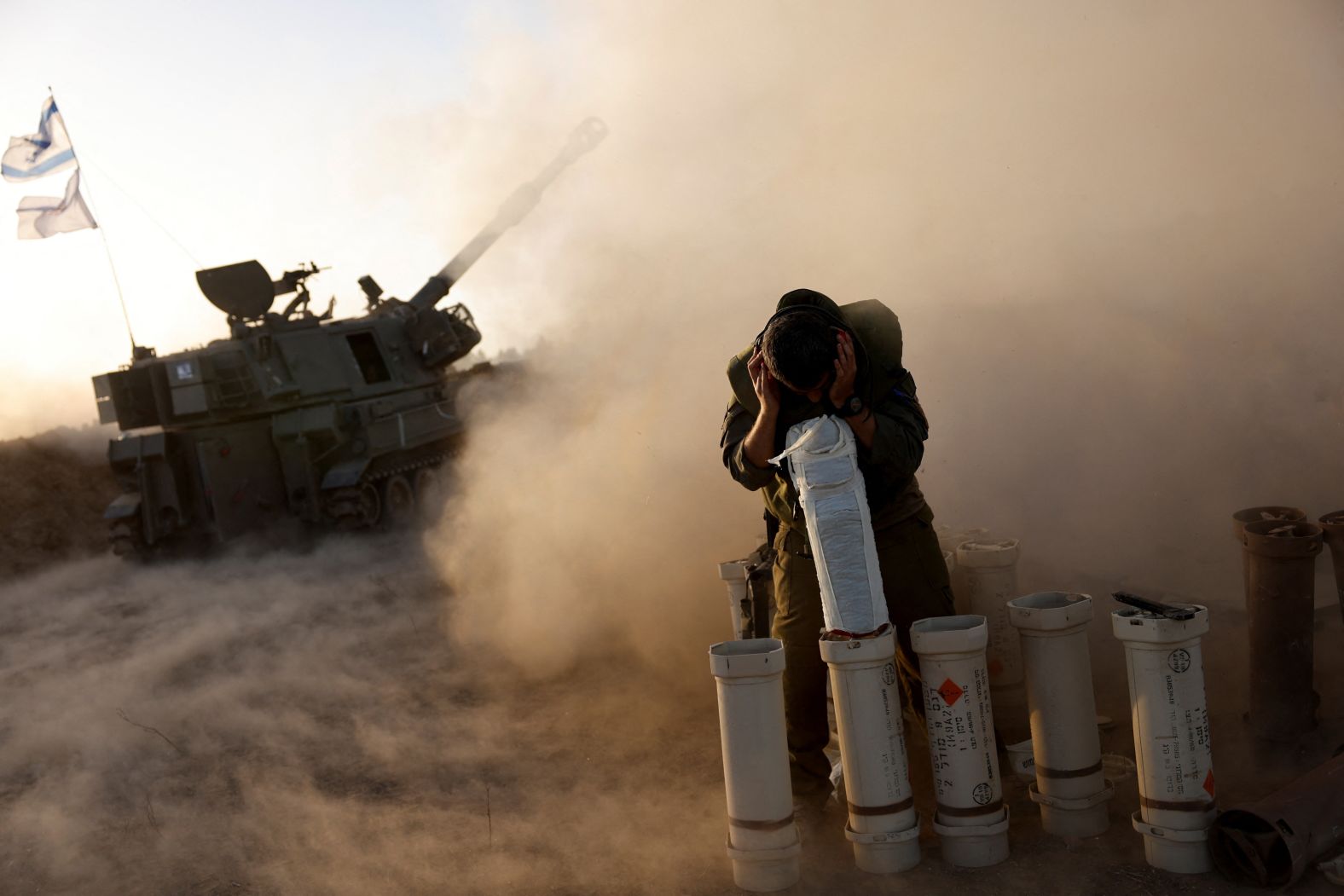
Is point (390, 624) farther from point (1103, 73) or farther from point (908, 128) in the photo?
point (1103, 73)

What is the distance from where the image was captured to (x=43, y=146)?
13.7 m

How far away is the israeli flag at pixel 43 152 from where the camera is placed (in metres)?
13.6

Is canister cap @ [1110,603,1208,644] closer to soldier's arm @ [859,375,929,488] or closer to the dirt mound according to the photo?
soldier's arm @ [859,375,929,488]

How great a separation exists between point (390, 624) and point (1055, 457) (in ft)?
15.1

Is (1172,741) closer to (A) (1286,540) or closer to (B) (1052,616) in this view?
(B) (1052,616)

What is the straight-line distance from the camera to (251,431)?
1287 centimetres

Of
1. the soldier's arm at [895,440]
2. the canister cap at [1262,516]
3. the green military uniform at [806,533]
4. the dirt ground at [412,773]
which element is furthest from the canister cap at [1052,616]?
the canister cap at [1262,516]

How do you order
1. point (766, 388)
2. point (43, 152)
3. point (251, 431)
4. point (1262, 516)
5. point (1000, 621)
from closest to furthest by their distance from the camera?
point (766, 388), point (1262, 516), point (1000, 621), point (251, 431), point (43, 152)

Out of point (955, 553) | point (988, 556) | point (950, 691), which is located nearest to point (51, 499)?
point (955, 553)

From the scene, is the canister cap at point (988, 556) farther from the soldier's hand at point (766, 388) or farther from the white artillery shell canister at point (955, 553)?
the soldier's hand at point (766, 388)

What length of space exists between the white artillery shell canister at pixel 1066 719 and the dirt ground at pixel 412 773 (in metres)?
0.10

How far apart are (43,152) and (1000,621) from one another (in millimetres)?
12400

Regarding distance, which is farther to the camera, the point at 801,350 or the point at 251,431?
the point at 251,431

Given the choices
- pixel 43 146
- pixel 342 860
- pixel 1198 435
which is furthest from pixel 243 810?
pixel 43 146
